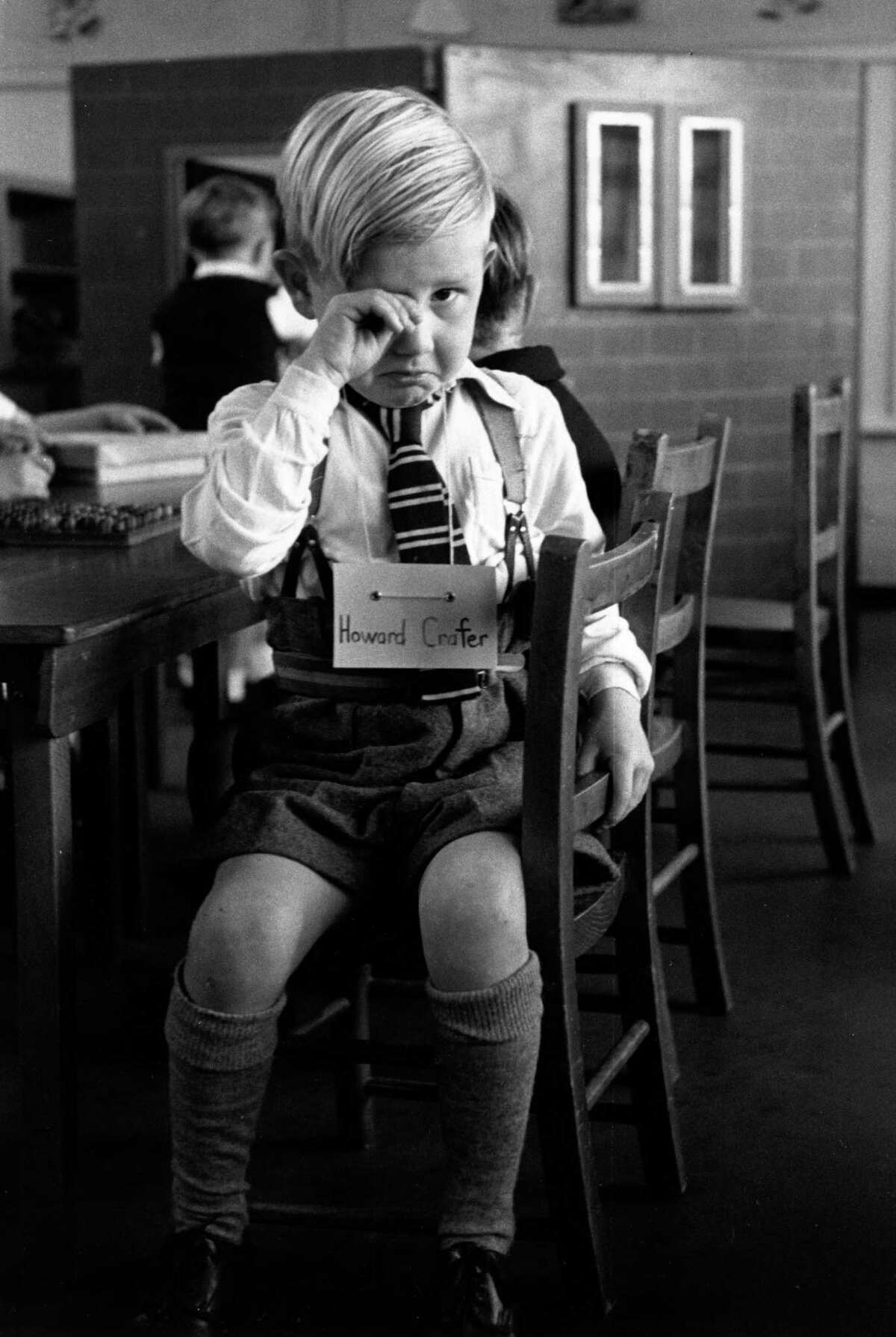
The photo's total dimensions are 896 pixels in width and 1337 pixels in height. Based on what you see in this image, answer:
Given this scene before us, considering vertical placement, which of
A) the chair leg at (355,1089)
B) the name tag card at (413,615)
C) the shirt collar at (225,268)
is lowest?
the chair leg at (355,1089)

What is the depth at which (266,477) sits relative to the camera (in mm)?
1598

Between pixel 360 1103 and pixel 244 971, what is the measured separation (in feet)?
2.16

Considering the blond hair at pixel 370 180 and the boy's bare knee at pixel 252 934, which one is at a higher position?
the blond hair at pixel 370 180

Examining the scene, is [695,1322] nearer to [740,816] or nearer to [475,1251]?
[475,1251]

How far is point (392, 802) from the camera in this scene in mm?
1652

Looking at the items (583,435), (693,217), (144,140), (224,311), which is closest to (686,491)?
(583,435)

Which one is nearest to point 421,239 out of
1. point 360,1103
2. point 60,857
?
point 60,857

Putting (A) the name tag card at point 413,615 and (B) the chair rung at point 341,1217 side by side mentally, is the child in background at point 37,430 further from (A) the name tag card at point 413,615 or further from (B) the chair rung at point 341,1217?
(B) the chair rung at point 341,1217

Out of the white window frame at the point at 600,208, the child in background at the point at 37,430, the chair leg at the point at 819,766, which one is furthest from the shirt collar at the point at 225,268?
the chair leg at the point at 819,766

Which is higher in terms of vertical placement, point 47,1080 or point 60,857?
point 60,857

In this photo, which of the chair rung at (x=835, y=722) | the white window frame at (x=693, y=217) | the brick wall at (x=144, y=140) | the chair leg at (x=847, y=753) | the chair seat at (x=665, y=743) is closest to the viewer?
the chair seat at (x=665, y=743)

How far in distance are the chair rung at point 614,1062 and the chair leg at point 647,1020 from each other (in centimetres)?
2

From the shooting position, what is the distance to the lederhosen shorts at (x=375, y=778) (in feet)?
5.32

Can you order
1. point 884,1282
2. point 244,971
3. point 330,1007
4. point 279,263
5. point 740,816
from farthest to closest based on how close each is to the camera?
1. point 740,816
2. point 330,1007
3. point 884,1282
4. point 279,263
5. point 244,971
